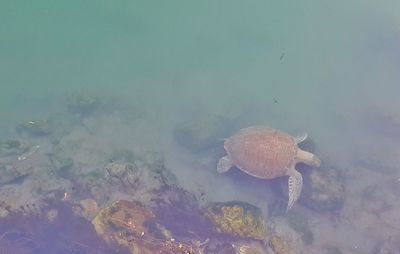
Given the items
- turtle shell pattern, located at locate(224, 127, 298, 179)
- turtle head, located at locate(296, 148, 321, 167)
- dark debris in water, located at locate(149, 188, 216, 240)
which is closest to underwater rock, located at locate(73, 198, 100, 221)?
dark debris in water, located at locate(149, 188, 216, 240)

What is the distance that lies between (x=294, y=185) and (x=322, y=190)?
479 mm

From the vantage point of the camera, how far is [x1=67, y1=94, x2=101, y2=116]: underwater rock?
8.80m

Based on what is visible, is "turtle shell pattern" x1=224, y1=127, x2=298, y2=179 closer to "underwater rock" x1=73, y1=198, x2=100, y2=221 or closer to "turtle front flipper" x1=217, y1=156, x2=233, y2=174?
"turtle front flipper" x1=217, y1=156, x2=233, y2=174

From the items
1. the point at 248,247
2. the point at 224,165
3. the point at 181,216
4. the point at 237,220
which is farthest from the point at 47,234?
the point at 224,165

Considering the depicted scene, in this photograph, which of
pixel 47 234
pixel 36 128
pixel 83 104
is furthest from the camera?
pixel 83 104

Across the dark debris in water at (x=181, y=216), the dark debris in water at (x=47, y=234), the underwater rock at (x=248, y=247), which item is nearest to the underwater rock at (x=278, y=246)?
the underwater rock at (x=248, y=247)

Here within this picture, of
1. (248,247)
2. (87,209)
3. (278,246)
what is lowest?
(87,209)

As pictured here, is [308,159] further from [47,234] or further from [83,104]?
[83,104]

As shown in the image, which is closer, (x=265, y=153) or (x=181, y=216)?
(x=181, y=216)

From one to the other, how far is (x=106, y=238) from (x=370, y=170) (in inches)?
200

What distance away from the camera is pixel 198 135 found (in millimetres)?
7805

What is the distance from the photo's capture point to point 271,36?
11.9 meters

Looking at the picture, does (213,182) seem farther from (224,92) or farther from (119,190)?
(224,92)

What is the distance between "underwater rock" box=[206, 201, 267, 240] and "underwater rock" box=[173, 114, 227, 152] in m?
2.48
